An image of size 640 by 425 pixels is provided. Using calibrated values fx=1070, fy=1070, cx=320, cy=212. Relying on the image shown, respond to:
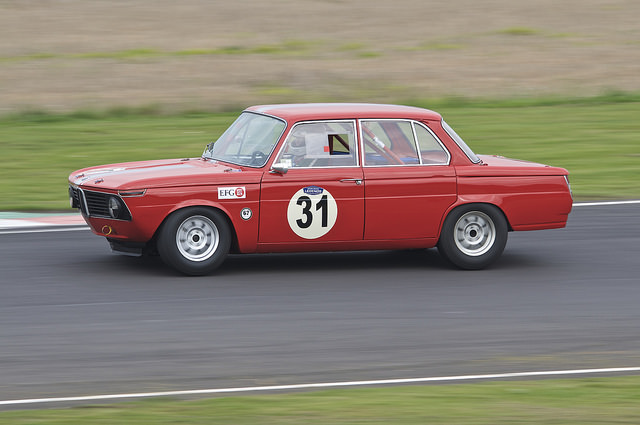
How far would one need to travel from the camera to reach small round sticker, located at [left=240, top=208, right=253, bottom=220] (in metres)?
9.59

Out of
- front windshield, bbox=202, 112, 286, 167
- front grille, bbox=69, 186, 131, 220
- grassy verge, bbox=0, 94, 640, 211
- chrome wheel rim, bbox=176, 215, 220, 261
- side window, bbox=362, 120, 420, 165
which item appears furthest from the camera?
grassy verge, bbox=0, 94, 640, 211

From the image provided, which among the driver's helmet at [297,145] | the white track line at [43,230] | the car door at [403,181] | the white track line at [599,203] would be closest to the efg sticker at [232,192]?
the driver's helmet at [297,145]

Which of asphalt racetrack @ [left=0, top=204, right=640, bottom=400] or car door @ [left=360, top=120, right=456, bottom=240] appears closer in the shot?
asphalt racetrack @ [left=0, top=204, right=640, bottom=400]

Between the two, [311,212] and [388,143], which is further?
[388,143]

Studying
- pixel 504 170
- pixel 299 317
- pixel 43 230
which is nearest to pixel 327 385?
pixel 299 317

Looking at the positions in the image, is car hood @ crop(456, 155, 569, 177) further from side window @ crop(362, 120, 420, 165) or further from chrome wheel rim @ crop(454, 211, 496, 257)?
side window @ crop(362, 120, 420, 165)

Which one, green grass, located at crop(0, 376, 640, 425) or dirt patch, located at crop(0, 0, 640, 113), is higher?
dirt patch, located at crop(0, 0, 640, 113)

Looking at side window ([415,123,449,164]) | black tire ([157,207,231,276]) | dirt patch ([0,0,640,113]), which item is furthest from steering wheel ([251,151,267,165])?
dirt patch ([0,0,640,113])

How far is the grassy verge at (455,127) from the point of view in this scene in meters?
15.6

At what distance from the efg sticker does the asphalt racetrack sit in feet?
2.58

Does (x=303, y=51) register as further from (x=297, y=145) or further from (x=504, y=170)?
(x=297, y=145)

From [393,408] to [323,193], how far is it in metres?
3.79

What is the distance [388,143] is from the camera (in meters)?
10.1

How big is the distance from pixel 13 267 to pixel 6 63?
74.6 ft
